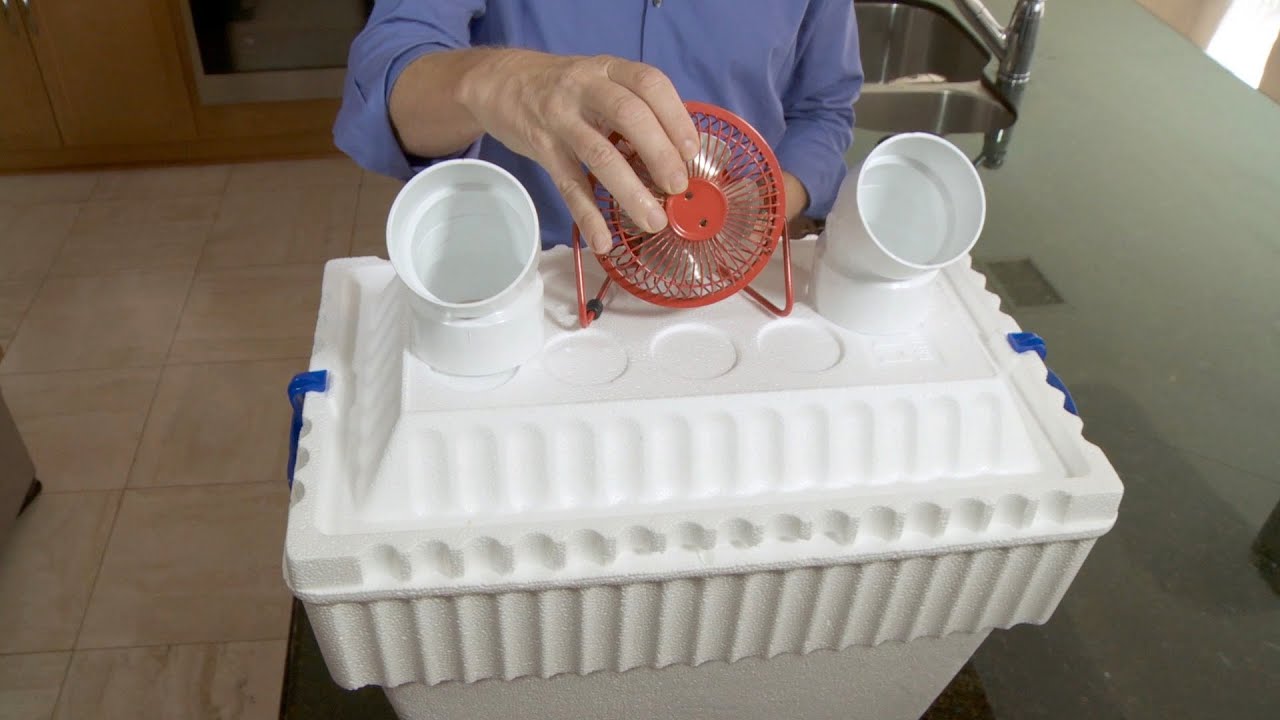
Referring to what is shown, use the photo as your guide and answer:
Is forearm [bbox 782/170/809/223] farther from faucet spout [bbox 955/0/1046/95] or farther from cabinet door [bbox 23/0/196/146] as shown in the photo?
cabinet door [bbox 23/0/196/146]

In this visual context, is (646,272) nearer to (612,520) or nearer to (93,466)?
(612,520)

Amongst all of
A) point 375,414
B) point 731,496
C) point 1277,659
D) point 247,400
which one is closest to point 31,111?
point 247,400

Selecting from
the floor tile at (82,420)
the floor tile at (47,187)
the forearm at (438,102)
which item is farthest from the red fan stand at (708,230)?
the floor tile at (47,187)

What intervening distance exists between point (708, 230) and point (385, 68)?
28cm

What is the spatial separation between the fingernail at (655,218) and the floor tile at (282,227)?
1948 mm

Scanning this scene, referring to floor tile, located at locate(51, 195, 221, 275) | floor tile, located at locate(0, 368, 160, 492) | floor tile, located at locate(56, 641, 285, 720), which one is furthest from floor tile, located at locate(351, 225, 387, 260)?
floor tile, located at locate(56, 641, 285, 720)

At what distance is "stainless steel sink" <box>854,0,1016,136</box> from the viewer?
1.53 metres

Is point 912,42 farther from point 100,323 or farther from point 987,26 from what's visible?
point 100,323

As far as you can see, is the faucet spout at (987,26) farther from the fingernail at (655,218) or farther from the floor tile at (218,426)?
the floor tile at (218,426)

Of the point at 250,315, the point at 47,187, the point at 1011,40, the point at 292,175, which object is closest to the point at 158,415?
the point at 250,315

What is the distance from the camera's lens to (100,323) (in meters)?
2.25

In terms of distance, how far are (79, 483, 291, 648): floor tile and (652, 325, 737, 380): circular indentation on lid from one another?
120 centimetres

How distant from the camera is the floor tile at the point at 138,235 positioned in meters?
2.43

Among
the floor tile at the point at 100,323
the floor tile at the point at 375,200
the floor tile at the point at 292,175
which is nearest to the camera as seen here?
the floor tile at the point at 100,323
